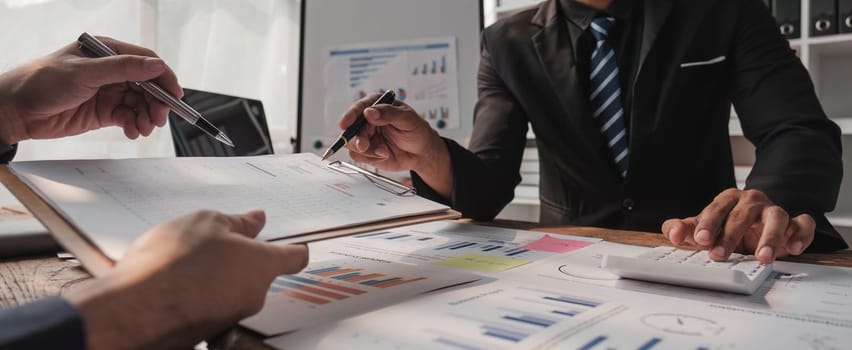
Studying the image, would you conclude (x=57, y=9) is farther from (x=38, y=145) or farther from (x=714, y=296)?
(x=714, y=296)

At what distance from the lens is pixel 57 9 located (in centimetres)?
159

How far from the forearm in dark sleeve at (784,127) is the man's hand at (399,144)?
0.47 m

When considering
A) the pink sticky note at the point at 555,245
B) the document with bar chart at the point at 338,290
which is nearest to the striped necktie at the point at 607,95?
the pink sticky note at the point at 555,245

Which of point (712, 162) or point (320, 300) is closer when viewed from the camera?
point (320, 300)

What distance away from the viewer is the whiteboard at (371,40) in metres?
1.84

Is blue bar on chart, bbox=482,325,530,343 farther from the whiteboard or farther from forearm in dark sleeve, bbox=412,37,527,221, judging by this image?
the whiteboard

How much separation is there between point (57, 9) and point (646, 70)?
1587 mm

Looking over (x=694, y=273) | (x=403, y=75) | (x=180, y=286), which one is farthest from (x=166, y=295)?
(x=403, y=75)

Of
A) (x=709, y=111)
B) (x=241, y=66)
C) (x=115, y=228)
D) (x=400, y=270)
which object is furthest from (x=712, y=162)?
(x=241, y=66)

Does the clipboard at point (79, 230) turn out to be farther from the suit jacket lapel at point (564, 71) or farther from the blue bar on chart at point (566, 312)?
the suit jacket lapel at point (564, 71)

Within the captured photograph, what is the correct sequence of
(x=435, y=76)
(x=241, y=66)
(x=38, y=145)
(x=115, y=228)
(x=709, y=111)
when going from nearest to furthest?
1. (x=115, y=228)
2. (x=709, y=111)
3. (x=38, y=145)
4. (x=435, y=76)
5. (x=241, y=66)

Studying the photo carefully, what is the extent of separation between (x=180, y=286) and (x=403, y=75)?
1.62 metres

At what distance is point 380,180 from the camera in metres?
0.73

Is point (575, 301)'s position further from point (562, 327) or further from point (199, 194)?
point (199, 194)
